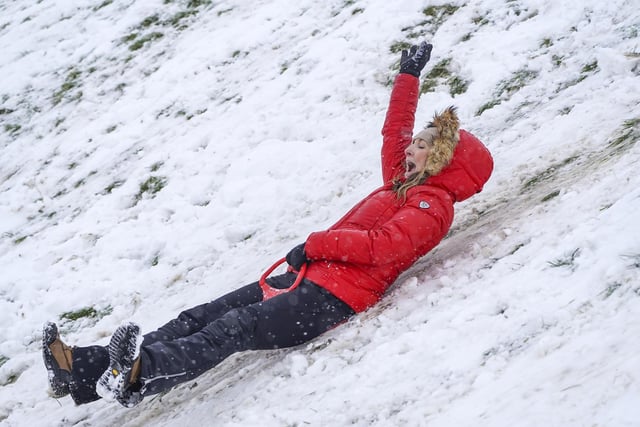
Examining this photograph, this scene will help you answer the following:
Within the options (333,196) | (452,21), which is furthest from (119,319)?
(452,21)

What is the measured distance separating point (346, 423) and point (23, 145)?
8.38 metres

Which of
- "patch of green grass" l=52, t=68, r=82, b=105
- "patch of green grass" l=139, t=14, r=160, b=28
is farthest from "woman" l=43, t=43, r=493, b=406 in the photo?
"patch of green grass" l=139, t=14, r=160, b=28

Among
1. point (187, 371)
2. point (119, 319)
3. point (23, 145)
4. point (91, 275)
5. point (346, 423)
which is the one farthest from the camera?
point (23, 145)

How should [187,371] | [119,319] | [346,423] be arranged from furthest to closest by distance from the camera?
[119,319]
[187,371]
[346,423]

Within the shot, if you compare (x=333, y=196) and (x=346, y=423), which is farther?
(x=333, y=196)

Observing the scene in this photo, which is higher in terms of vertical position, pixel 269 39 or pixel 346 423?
pixel 269 39

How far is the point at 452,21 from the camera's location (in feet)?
25.9

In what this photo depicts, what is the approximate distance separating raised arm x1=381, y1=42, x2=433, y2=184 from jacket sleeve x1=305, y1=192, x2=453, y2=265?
1.04 metres

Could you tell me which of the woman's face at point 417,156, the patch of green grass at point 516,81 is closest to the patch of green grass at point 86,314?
the woman's face at point 417,156

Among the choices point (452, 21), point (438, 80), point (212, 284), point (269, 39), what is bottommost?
point (212, 284)

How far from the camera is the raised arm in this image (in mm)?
5180

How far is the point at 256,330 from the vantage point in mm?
4031

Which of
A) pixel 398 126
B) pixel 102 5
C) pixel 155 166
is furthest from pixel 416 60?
pixel 102 5

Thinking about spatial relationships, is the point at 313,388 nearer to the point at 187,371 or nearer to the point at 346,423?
the point at 346,423
